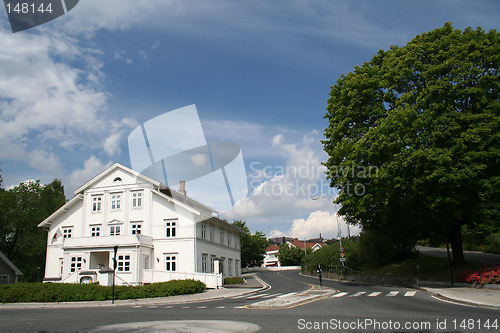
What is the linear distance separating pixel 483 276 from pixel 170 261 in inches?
1014

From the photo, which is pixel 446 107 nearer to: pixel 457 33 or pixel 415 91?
pixel 415 91

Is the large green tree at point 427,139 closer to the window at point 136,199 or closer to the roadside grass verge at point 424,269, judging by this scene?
the roadside grass verge at point 424,269

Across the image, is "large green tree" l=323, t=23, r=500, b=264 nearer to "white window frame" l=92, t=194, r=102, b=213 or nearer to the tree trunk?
the tree trunk

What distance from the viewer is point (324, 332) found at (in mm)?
9148

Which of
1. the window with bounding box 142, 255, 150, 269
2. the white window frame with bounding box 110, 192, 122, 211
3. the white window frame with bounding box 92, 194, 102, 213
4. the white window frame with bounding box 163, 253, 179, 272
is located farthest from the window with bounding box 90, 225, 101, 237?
the white window frame with bounding box 163, 253, 179, 272

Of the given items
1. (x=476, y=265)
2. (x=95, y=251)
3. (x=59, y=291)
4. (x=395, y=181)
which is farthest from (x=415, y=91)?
(x=95, y=251)

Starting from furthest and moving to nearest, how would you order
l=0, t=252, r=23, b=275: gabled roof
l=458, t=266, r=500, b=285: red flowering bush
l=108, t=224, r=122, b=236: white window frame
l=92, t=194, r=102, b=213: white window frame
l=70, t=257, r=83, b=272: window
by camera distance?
l=0, t=252, r=23, b=275: gabled roof → l=92, t=194, r=102, b=213: white window frame → l=108, t=224, r=122, b=236: white window frame → l=70, t=257, r=83, b=272: window → l=458, t=266, r=500, b=285: red flowering bush

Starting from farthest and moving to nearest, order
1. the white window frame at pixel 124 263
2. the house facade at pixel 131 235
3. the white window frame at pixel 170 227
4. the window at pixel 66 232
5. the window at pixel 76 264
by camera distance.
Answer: the window at pixel 66 232 → the white window frame at pixel 170 227 → the window at pixel 76 264 → the white window frame at pixel 124 263 → the house facade at pixel 131 235

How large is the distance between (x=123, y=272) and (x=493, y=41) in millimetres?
32534

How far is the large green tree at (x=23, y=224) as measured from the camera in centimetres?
5391

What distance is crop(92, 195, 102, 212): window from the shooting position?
4062cm

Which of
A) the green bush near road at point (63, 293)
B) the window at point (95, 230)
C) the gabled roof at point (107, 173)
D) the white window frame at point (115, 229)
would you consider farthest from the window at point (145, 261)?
the green bush near road at point (63, 293)

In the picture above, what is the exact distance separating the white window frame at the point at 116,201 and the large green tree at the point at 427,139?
22306 millimetres

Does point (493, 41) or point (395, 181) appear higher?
point (493, 41)
